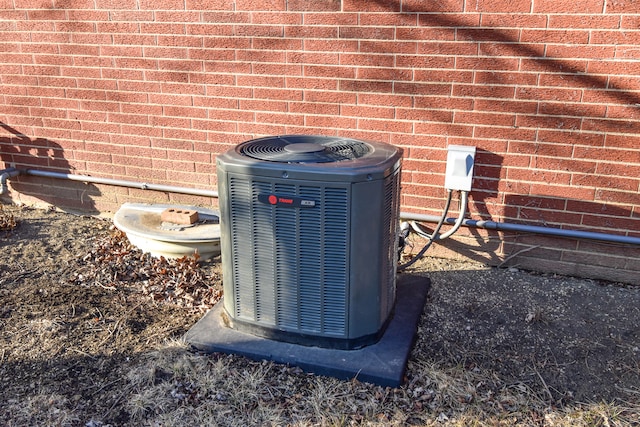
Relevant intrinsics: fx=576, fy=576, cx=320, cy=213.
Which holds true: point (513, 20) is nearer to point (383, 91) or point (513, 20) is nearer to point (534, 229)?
point (383, 91)

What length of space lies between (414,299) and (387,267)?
611 millimetres

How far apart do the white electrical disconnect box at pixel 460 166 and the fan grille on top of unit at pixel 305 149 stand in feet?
2.74

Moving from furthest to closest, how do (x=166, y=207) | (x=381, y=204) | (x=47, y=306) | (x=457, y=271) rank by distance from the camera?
(x=166, y=207)
(x=457, y=271)
(x=47, y=306)
(x=381, y=204)

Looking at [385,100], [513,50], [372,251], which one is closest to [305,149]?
[372,251]

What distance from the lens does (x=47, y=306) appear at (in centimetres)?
359

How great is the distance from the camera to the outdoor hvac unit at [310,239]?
2721 millimetres

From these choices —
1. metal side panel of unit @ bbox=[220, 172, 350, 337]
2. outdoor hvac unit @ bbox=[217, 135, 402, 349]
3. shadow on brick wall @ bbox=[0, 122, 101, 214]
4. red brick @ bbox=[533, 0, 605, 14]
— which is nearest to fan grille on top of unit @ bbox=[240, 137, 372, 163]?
outdoor hvac unit @ bbox=[217, 135, 402, 349]

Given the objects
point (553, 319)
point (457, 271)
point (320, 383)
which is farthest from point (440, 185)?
point (320, 383)

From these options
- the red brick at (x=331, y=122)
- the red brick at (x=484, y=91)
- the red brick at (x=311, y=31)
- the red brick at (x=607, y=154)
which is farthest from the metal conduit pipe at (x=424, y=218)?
the red brick at (x=311, y=31)

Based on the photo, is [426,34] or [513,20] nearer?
[513,20]

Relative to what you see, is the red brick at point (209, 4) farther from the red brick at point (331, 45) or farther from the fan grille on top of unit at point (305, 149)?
the fan grille on top of unit at point (305, 149)

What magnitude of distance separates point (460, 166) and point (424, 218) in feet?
1.61

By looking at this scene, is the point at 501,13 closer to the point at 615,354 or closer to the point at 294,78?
the point at 294,78

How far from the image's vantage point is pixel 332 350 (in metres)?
2.98
